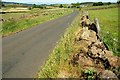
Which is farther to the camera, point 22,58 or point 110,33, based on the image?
point 110,33

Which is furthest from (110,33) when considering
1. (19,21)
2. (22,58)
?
(19,21)

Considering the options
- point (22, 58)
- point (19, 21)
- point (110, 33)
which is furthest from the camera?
point (19, 21)

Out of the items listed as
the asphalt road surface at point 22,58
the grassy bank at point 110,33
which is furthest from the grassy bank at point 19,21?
the grassy bank at point 110,33

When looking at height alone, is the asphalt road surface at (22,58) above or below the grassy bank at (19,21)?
below

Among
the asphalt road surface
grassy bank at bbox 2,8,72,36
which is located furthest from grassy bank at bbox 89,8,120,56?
grassy bank at bbox 2,8,72,36

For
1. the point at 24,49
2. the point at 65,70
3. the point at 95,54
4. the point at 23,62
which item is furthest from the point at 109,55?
the point at 24,49

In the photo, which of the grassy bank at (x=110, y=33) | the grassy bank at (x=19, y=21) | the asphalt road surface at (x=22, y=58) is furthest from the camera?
the grassy bank at (x=19, y=21)

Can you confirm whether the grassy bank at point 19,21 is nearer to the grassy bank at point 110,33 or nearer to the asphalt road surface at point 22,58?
the asphalt road surface at point 22,58

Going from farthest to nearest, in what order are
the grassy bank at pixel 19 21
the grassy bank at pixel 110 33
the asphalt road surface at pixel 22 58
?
the grassy bank at pixel 19 21 < the grassy bank at pixel 110 33 < the asphalt road surface at pixel 22 58

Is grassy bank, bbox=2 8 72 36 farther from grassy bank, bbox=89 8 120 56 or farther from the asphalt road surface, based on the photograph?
grassy bank, bbox=89 8 120 56

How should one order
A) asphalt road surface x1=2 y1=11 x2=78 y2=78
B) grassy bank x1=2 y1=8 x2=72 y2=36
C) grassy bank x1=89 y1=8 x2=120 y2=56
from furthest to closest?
grassy bank x1=2 y1=8 x2=72 y2=36 → grassy bank x1=89 y1=8 x2=120 y2=56 → asphalt road surface x1=2 y1=11 x2=78 y2=78

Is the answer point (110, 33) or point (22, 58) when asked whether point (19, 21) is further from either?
point (22, 58)

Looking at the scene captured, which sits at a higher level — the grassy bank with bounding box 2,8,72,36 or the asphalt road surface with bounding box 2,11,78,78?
the grassy bank with bounding box 2,8,72,36

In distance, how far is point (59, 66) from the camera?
37.1 feet
